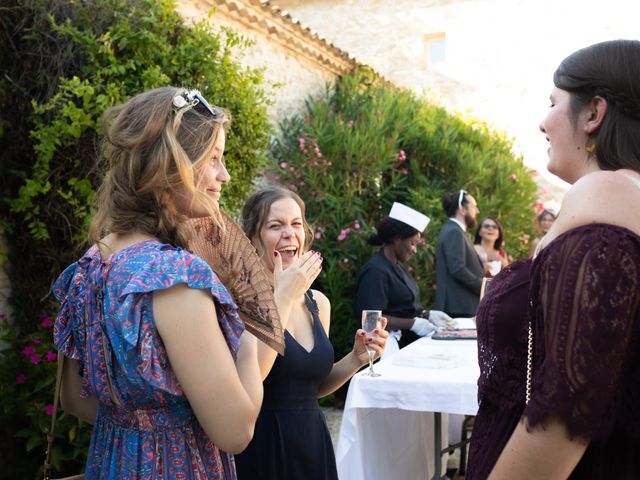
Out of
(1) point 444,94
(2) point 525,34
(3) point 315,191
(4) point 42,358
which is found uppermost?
(2) point 525,34

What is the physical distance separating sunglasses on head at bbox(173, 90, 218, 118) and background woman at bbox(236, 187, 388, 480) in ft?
2.35

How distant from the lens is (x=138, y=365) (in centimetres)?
144

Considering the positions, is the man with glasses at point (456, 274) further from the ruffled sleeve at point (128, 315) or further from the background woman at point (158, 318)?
the ruffled sleeve at point (128, 315)

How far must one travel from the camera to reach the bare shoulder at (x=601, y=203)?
1174mm

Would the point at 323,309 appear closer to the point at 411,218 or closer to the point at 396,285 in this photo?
the point at 396,285

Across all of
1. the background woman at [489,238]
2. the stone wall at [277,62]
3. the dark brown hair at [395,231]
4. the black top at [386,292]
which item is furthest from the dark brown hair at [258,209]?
the background woman at [489,238]

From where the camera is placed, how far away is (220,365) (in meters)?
1.42

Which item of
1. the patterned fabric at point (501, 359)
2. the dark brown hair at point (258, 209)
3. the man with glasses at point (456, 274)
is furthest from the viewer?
the man with glasses at point (456, 274)

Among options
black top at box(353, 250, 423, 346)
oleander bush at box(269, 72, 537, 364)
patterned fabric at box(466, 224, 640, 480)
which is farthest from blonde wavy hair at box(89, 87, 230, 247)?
oleander bush at box(269, 72, 537, 364)

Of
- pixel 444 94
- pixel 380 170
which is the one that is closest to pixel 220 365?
pixel 380 170

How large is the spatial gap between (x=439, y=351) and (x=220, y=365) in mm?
2628

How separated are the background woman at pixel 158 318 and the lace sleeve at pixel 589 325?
0.70 metres

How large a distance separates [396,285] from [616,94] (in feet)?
12.7

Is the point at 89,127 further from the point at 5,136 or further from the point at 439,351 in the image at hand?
the point at 439,351
